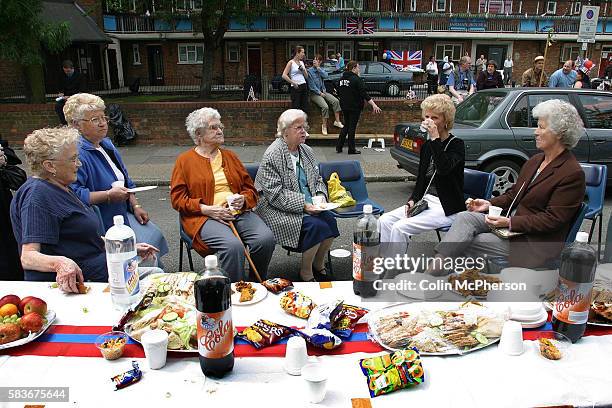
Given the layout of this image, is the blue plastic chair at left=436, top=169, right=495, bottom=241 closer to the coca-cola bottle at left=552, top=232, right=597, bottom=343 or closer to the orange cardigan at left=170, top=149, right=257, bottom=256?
the orange cardigan at left=170, top=149, right=257, bottom=256

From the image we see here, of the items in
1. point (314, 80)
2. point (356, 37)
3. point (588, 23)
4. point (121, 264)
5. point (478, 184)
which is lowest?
point (478, 184)

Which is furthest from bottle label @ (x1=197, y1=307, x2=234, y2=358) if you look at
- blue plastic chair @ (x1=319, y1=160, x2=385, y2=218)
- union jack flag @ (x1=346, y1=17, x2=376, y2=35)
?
union jack flag @ (x1=346, y1=17, x2=376, y2=35)

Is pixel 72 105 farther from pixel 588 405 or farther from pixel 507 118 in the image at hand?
pixel 507 118

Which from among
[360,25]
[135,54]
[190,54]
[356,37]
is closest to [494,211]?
[360,25]

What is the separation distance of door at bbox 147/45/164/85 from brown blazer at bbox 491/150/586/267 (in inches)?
1328

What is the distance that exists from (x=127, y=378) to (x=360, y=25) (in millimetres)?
33495

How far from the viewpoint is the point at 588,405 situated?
5.47 feet

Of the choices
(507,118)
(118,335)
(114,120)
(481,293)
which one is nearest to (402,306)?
(481,293)

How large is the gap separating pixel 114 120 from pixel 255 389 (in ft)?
35.9

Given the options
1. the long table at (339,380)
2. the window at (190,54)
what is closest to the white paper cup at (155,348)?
the long table at (339,380)

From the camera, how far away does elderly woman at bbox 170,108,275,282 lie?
3.86 metres

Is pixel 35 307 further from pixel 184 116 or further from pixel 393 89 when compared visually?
pixel 393 89

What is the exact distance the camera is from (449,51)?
35.4 metres

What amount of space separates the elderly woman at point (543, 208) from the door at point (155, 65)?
110 ft
